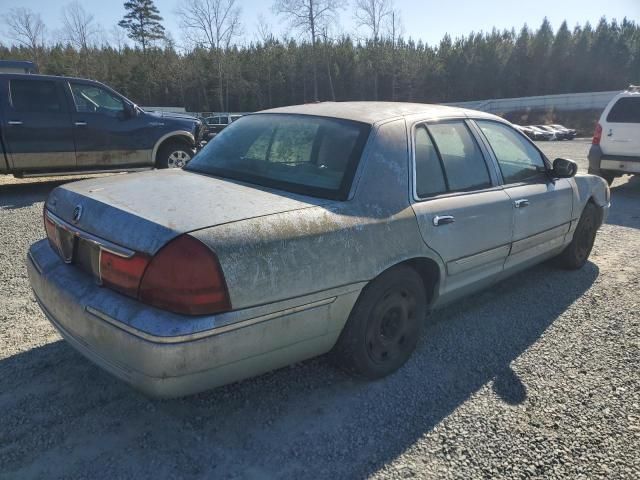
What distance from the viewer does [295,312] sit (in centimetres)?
227

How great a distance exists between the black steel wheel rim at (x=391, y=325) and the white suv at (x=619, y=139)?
802cm

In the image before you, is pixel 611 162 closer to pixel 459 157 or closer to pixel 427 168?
Result: pixel 459 157

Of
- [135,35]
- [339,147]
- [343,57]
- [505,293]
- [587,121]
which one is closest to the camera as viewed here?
[339,147]

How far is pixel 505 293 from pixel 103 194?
3.35m

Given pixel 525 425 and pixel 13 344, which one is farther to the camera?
pixel 13 344

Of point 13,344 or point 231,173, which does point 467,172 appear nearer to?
point 231,173

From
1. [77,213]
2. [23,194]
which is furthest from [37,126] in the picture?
[77,213]

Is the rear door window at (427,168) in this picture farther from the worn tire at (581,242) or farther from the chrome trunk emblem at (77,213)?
the worn tire at (581,242)

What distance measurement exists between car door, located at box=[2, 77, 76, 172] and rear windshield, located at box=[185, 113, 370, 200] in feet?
18.2

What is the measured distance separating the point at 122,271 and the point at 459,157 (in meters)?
2.30

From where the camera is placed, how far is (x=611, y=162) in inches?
360

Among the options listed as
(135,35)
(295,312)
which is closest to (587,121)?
(135,35)

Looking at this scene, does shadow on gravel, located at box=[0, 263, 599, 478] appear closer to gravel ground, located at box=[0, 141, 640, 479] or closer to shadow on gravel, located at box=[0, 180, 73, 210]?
gravel ground, located at box=[0, 141, 640, 479]

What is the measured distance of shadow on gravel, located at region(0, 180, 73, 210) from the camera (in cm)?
728
